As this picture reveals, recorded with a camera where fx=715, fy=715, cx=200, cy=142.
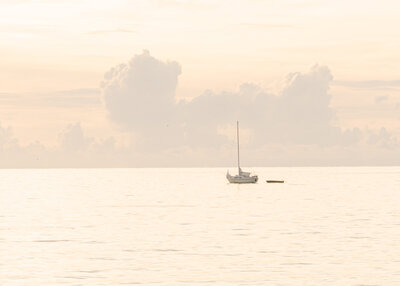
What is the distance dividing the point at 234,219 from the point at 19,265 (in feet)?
159

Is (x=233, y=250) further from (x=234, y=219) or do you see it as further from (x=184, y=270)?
(x=234, y=219)

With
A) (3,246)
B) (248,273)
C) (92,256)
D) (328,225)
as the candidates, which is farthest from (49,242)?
(328,225)

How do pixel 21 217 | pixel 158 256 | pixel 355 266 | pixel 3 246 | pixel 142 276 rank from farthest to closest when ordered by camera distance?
pixel 21 217 < pixel 3 246 < pixel 158 256 < pixel 355 266 < pixel 142 276

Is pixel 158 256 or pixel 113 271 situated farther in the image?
pixel 158 256

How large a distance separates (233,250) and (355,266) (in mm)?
13284

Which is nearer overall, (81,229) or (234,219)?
(81,229)

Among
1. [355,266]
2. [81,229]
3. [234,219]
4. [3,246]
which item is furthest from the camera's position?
[234,219]

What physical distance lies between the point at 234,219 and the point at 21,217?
34.8 m

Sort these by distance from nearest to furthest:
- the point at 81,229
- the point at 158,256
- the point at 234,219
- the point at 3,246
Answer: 1. the point at 158,256
2. the point at 3,246
3. the point at 81,229
4. the point at 234,219

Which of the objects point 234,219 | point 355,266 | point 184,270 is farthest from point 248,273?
point 234,219

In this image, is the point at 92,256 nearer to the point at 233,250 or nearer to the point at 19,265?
the point at 19,265

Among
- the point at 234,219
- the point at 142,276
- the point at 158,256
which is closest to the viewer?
the point at 142,276

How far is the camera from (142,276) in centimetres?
5262

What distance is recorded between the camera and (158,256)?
62.9m
